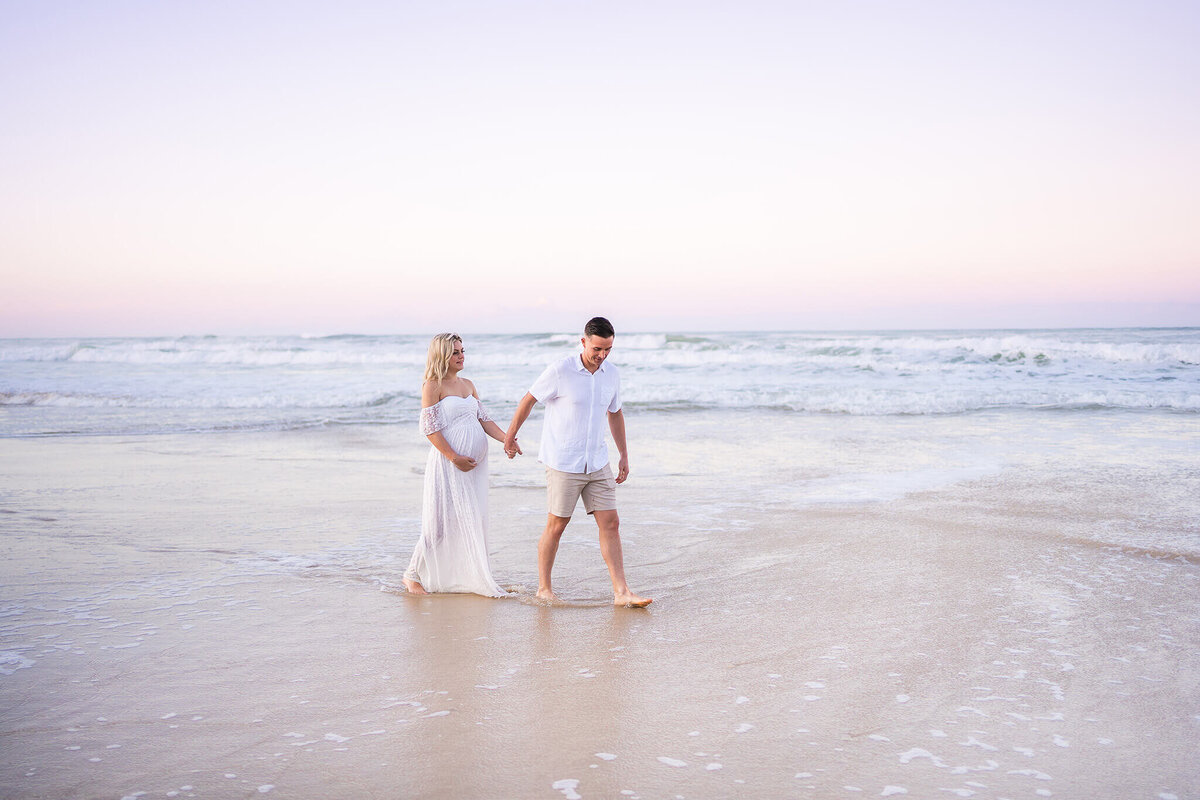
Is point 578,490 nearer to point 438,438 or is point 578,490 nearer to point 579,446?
point 579,446

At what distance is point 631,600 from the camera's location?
5.24m

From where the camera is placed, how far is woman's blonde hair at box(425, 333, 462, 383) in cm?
546

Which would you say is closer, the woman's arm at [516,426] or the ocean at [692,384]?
the woman's arm at [516,426]

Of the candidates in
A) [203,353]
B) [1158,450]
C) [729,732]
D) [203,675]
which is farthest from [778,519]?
[203,353]

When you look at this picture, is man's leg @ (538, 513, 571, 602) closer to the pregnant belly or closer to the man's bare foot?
the man's bare foot

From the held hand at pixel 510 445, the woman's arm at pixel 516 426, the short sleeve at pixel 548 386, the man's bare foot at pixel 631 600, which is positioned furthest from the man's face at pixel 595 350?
the man's bare foot at pixel 631 600

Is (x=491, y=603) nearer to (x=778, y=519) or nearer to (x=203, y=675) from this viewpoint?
(x=203, y=675)

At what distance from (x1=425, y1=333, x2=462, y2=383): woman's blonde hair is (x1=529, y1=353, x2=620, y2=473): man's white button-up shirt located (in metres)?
0.64

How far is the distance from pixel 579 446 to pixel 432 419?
991mm

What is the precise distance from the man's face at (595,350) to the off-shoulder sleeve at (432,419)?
104cm

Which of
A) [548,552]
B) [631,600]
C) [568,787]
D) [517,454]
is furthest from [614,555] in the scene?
[568,787]

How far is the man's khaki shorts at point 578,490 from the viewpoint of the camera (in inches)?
210

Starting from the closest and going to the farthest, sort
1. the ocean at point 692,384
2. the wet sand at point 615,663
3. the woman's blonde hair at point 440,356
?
the wet sand at point 615,663, the woman's blonde hair at point 440,356, the ocean at point 692,384

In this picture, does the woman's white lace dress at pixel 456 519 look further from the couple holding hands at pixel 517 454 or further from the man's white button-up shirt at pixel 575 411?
the man's white button-up shirt at pixel 575 411
